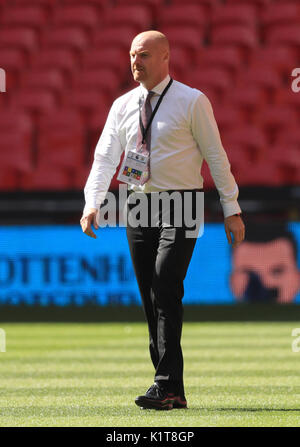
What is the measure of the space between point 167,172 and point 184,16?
446 inches

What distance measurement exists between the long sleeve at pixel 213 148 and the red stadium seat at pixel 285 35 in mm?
10309

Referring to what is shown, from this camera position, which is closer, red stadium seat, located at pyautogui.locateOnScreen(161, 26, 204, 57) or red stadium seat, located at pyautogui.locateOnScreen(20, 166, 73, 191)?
red stadium seat, located at pyautogui.locateOnScreen(20, 166, 73, 191)

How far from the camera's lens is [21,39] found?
16203 millimetres

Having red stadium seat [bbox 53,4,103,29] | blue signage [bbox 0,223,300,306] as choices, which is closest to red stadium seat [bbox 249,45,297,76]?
red stadium seat [bbox 53,4,103,29]

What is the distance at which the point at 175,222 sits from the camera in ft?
16.9

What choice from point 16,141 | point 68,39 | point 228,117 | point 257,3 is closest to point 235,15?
point 257,3

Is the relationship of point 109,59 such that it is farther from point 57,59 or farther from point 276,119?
point 276,119

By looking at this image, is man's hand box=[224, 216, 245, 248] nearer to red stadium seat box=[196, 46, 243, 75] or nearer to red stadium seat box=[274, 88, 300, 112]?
red stadium seat box=[274, 88, 300, 112]

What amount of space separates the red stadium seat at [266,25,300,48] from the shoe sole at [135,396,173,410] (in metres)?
10.8

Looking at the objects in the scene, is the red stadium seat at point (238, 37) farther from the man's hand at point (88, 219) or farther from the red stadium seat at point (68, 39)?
the man's hand at point (88, 219)

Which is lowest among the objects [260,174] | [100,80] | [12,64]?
[260,174]

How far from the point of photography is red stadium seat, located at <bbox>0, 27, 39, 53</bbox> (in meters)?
16.2

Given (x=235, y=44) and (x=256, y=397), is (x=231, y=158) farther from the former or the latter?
(x=256, y=397)

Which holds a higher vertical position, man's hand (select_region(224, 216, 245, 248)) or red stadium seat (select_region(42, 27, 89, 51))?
red stadium seat (select_region(42, 27, 89, 51))
